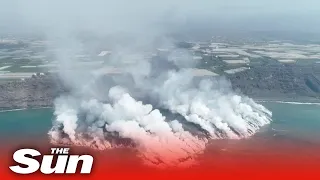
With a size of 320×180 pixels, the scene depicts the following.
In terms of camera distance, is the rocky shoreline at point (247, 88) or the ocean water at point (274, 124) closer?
the ocean water at point (274, 124)

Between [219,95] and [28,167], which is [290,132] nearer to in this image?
[219,95]

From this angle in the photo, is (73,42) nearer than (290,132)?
No

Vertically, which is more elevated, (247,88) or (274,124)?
(247,88)

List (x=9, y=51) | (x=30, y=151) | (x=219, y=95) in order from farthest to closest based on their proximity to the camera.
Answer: (x=9, y=51) → (x=219, y=95) → (x=30, y=151)

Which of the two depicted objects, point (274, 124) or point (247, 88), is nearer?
point (274, 124)

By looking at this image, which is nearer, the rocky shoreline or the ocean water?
the ocean water

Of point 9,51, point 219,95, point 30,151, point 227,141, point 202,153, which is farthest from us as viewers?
point 9,51

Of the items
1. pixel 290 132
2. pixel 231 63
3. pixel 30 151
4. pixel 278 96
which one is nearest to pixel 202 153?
pixel 290 132

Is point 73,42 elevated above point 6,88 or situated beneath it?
elevated above
